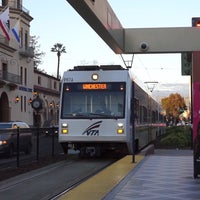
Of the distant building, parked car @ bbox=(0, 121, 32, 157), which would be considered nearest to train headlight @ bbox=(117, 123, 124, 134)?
parked car @ bbox=(0, 121, 32, 157)

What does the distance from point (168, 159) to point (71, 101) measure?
4.37 meters

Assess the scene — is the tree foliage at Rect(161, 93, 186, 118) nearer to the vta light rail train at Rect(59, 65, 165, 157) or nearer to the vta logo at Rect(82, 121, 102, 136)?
the vta light rail train at Rect(59, 65, 165, 157)

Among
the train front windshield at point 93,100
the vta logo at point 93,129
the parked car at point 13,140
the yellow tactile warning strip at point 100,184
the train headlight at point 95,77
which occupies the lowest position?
the yellow tactile warning strip at point 100,184

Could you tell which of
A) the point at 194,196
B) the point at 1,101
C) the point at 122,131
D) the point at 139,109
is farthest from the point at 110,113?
the point at 1,101

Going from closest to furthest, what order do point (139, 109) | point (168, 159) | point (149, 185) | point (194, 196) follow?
1. point (194, 196)
2. point (149, 185)
3. point (168, 159)
4. point (139, 109)

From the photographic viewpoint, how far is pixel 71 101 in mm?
19500

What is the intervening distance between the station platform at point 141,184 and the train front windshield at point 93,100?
3.69 metres

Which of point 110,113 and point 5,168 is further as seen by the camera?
point 110,113

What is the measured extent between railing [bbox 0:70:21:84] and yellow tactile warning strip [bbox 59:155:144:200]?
42.8m

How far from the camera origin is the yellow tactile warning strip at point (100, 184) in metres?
10.0

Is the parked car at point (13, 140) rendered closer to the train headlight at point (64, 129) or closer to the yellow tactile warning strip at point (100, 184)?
the train headlight at point (64, 129)

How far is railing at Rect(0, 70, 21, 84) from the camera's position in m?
56.8

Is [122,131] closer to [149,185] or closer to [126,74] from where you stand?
[126,74]

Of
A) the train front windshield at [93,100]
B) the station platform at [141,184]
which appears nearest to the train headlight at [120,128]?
the train front windshield at [93,100]
